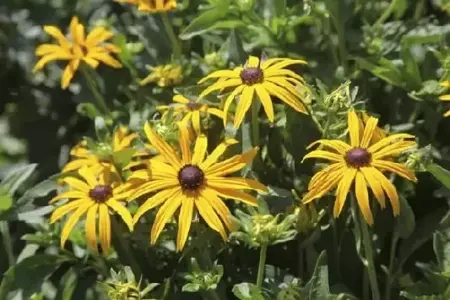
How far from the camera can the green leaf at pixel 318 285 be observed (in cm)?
97

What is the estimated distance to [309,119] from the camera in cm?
111

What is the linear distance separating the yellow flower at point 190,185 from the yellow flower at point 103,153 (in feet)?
0.37

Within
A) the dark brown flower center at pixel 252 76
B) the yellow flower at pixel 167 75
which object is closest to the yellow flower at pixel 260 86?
the dark brown flower center at pixel 252 76

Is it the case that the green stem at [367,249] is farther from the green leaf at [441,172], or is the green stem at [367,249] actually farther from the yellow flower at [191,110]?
the yellow flower at [191,110]

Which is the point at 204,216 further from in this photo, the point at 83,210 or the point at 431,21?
the point at 431,21

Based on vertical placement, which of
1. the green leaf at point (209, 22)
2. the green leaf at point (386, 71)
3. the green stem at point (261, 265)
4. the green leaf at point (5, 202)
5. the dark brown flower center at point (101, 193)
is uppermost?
the green leaf at point (209, 22)

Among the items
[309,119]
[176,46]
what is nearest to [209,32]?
[176,46]

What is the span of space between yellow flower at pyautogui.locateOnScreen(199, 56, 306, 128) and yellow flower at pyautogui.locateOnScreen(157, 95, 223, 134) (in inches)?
2.0

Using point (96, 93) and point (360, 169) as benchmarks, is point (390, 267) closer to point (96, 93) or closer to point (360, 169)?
point (360, 169)

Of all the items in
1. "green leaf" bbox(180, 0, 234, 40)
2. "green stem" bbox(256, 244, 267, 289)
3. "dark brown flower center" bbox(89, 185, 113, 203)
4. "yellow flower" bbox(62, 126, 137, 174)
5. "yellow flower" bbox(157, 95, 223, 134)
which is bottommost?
"green stem" bbox(256, 244, 267, 289)

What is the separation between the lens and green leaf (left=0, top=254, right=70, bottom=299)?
1199mm

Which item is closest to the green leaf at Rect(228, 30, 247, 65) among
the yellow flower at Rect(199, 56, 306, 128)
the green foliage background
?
the green foliage background

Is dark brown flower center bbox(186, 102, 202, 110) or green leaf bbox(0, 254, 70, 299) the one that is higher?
dark brown flower center bbox(186, 102, 202, 110)

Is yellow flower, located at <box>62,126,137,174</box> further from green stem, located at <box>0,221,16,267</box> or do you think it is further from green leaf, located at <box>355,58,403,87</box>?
green leaf, located at <box>355,58,403,87</box>
